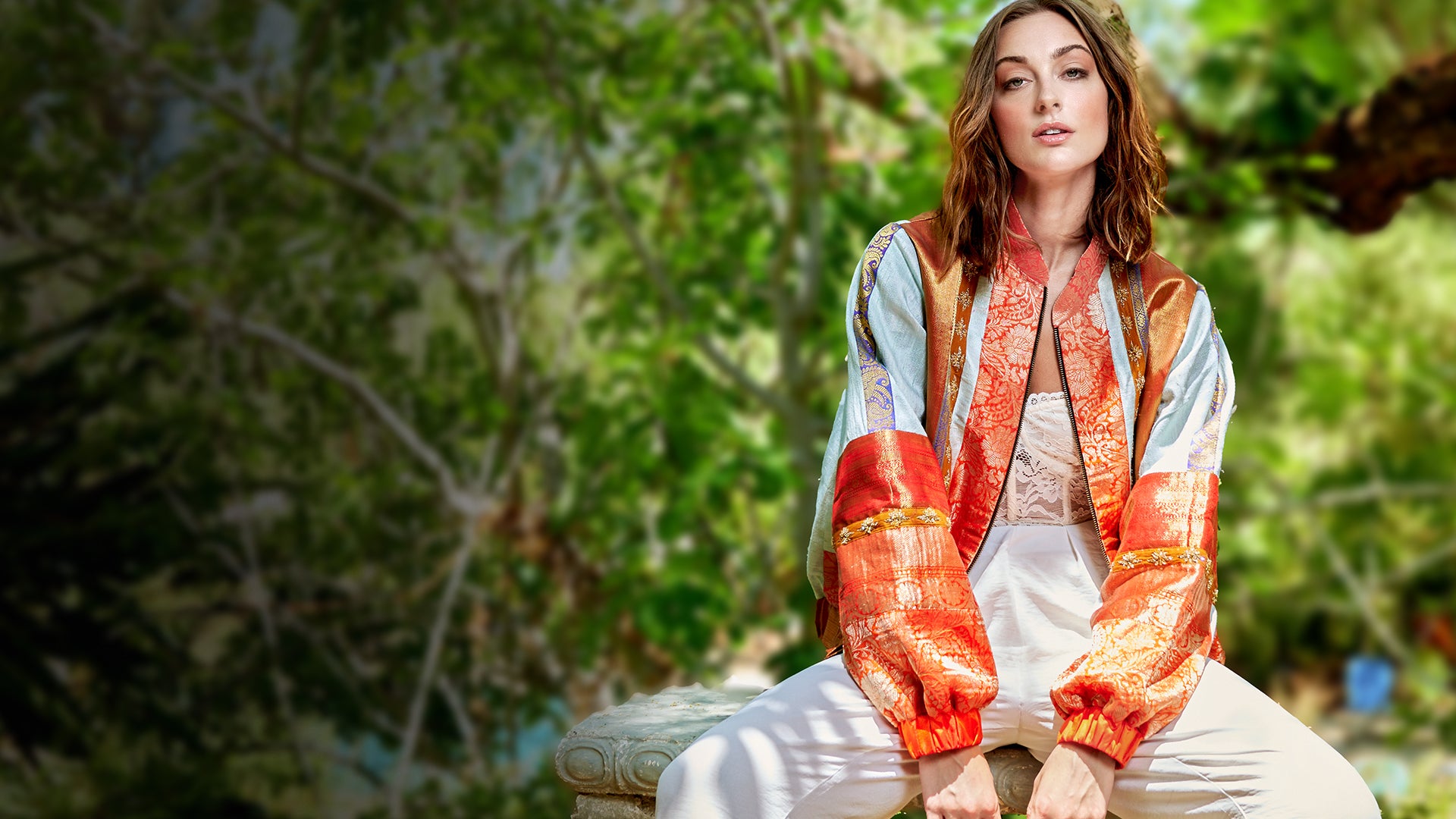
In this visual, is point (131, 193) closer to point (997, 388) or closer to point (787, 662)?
point (787, 662)

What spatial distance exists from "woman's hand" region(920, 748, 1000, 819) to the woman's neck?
1.73 ft

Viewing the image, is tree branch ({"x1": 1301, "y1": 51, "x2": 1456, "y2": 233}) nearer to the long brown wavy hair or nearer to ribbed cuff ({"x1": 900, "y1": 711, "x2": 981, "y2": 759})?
the long brown wavy hair

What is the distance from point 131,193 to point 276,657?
5.29 feet

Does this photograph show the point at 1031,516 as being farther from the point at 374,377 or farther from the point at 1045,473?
the point at 374,377

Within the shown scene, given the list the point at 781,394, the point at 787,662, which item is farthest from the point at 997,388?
the point at 781,394

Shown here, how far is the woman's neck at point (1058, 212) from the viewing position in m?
1.40

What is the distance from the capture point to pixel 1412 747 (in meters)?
5.18

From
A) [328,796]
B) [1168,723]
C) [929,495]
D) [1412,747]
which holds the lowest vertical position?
[1412,747]

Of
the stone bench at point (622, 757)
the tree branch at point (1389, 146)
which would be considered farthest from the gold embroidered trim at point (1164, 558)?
the tree branch at point (1389, 146)

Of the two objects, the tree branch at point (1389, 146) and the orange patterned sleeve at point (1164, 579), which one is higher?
the tree branch at point (1389, 146)

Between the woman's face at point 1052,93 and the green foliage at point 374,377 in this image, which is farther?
Answer: the green foliage at point 374,377

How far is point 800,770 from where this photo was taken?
1.26 metres

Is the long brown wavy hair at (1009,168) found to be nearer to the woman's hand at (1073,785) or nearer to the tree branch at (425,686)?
the woman's hand at (1073,785)

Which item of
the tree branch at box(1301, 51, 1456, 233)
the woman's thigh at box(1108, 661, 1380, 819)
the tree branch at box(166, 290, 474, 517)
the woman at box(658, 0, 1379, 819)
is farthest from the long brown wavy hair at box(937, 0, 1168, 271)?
the tree branch at box(166, 290, 474, 517)
